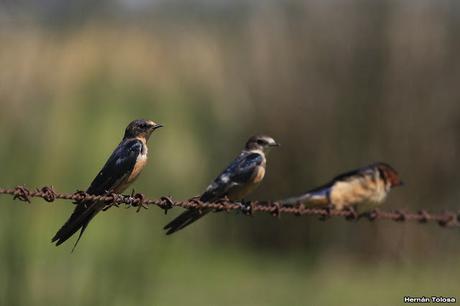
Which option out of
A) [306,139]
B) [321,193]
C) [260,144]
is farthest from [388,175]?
[306,139]

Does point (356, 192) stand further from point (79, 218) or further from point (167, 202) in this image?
point (167, 202)

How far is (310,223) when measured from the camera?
15.0m

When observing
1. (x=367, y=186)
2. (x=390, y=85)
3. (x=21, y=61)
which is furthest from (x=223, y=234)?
(x=367, y=186)

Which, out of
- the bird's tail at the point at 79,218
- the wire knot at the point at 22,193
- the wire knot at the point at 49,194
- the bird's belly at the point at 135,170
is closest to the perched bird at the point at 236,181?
the bird's belly at the point at 135,170

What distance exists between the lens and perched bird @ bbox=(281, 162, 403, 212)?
24.6ft

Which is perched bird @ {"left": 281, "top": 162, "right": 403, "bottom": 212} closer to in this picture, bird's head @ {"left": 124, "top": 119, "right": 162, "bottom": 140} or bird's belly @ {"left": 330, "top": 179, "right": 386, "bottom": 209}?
bird's belly @ {"left": 330, "top": 179, "right": 386, "bottom": 209}

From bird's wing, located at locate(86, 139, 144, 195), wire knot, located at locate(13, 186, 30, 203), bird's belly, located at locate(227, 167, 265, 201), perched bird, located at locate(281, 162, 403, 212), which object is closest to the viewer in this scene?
wire knot, located at locate(13, 186, 30, 203)

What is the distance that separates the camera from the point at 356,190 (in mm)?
7652

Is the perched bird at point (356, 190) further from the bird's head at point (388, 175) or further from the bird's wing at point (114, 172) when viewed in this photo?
the bird's wing at point (114, 172)

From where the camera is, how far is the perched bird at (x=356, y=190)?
24.6 feet

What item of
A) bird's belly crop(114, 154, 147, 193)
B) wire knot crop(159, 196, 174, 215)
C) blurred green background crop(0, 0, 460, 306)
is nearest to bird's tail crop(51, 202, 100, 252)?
bird's belly crop(114, 154, 147, 193)

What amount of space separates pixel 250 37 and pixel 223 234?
10.2 feet

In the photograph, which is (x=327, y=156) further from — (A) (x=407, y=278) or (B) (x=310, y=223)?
(A) (x=407, y=278)

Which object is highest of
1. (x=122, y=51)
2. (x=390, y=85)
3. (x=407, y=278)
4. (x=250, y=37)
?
(x=122, y=51)
